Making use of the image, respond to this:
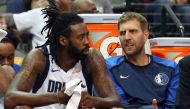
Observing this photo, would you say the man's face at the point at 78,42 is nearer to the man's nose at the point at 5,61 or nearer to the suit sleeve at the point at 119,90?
the suit sleeve at the point at 119,90

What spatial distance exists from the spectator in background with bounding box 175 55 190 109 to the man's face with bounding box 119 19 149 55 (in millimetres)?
874

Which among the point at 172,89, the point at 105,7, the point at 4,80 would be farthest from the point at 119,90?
the point at 105,7

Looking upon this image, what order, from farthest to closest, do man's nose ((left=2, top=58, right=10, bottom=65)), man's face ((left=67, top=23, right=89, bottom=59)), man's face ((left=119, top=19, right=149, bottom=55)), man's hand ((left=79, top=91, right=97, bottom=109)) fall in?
1. man's nose ((left=2, top=58, right=10, bottom=65))
2. man's face ((left=119, top=19, right=149, bottom=55))
3. man's face ((left=67, top=23, right=89, bottom=59))
4. man's hand ((left=79, top=91, right=97, bottom=109))

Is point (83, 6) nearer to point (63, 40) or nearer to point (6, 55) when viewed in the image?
point (6, 55)

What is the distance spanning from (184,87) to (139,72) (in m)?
0.82

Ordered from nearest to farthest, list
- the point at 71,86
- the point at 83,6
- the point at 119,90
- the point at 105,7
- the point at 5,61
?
the point at 71,86 → the point at 119,90 → the point at 5,61 → the point at 83,6 → the point at 105,7

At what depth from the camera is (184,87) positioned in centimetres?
625

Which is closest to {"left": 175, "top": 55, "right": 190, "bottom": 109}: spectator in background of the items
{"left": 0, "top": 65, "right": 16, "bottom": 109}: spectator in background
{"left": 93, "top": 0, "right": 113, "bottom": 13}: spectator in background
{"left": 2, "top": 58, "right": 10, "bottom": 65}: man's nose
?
{"left": 0, "top": 65, "right": 16, "bottom": 109}: spectator in background

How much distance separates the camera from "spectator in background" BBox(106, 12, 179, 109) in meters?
6.86

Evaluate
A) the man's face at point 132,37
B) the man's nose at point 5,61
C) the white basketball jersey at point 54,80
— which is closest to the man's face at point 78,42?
the white basketball jersey at point 54,80

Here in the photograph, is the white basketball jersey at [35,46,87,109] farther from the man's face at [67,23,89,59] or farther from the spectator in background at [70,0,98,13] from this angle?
the spectator in background at [70,0,98,13]

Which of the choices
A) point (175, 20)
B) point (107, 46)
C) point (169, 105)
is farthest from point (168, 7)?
point (169, 105)

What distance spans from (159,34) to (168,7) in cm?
57

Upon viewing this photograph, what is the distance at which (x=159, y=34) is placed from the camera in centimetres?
1009
